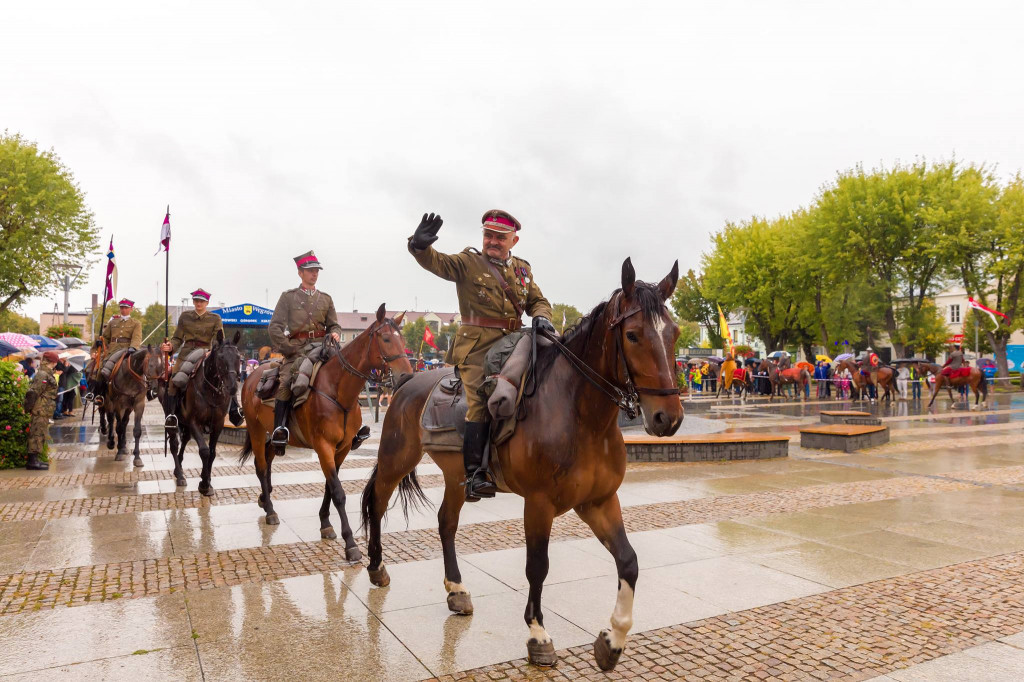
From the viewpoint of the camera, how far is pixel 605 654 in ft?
12.6

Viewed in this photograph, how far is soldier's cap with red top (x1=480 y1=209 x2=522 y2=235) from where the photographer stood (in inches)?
199

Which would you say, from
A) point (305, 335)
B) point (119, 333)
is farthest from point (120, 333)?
point (305, 335)

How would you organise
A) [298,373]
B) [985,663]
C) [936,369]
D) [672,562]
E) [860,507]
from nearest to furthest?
[985,663] → [672,562] → [298,373] → [860,507] → [936,369]

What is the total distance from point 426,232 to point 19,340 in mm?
25606

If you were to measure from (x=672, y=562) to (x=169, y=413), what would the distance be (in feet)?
27.8

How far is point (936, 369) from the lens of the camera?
3062 cm

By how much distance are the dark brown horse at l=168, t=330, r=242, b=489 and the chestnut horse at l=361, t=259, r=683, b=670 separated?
6500 mm

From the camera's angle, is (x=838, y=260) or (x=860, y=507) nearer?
(x=860, y=507)

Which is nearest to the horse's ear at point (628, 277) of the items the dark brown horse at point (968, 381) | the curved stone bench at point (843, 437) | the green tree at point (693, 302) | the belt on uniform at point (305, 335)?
the belt on uniform at point (305, 335)

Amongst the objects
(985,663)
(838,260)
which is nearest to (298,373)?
(985,663)

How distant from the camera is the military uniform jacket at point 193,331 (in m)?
10.8

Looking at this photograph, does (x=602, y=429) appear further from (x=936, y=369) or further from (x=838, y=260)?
(x=838, y=260)

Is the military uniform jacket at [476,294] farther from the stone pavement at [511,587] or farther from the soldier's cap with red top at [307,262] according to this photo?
the soldier's cap with red top at [307,262]

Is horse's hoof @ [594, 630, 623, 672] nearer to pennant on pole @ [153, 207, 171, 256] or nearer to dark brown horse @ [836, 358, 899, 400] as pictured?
pennant on pole @ [153, 207, 171, 256]
